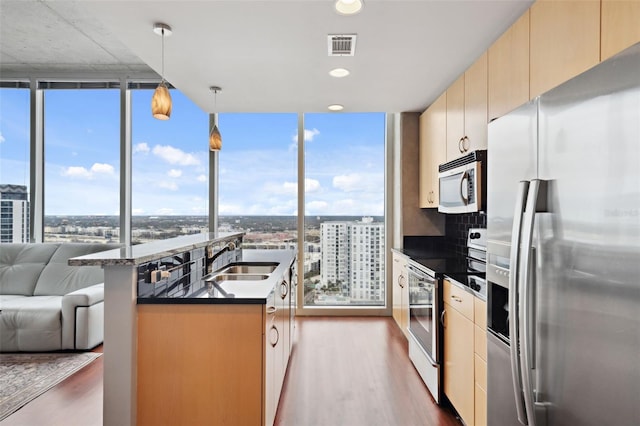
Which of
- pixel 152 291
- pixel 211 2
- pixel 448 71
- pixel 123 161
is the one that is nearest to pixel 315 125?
pixel 448 71

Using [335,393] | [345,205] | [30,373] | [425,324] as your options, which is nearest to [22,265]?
[30,373]

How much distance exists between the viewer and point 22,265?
3949 mm

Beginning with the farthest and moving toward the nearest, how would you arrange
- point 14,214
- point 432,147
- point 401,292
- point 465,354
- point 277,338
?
point 14,214, point 401,292, point 432,147, point 277,338, point 465,354

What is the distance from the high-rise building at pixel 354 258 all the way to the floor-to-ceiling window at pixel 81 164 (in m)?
2.73

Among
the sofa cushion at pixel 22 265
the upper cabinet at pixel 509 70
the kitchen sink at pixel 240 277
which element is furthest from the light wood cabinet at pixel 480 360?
the sofa cushion at pixel 22 265

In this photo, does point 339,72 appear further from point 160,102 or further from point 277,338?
point 277,338

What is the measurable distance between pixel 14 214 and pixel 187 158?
7.33 feet

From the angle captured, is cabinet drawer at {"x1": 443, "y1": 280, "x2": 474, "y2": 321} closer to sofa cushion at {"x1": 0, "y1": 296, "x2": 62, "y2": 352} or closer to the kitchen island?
the kitchen island

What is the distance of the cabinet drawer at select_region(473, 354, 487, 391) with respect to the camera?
1881 mm

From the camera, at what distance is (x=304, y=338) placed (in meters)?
3.88

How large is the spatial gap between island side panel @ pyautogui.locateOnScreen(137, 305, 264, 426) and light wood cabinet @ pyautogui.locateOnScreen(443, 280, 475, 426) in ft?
3.82

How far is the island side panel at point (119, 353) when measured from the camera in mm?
1844

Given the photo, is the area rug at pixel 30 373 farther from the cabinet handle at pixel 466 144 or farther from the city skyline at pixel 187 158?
the cabinet handle at pixel 466 144

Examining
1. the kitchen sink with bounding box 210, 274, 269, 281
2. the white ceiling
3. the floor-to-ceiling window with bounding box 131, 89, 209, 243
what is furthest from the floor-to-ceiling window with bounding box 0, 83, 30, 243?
the kitchen sink with bounding box 210, 274, 269, 281
